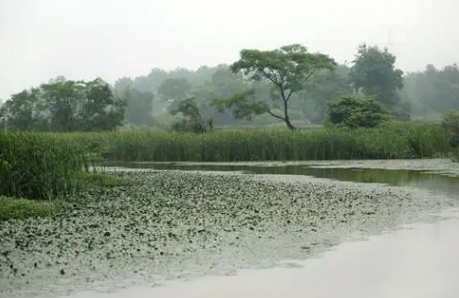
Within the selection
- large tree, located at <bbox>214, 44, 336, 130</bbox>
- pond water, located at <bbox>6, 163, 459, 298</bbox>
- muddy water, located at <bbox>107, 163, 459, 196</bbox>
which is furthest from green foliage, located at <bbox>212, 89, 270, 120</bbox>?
pond water, located at <bbox>6, 163, 459, 298</bbox>

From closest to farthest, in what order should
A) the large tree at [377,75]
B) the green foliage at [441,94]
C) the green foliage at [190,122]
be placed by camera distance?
the green foliage at [190,122] → the large tree at [377,75] → the green foliage at [441,94]

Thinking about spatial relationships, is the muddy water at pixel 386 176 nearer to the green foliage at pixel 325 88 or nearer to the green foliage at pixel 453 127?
the green foliage at pixel 453 127

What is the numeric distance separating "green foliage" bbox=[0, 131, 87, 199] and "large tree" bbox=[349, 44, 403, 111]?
46.9 metres

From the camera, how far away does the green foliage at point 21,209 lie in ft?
28.7

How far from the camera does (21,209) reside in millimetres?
8992

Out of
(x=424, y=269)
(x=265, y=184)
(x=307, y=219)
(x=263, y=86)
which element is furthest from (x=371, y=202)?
(x=263, y=86)

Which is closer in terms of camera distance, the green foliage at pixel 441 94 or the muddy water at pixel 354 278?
the muddy water at pixel 354 278

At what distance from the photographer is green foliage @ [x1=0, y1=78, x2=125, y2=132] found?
40.8m

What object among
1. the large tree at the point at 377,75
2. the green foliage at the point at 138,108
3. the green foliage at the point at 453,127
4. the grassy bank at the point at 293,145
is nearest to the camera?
the grassy bank at the point at 293,145

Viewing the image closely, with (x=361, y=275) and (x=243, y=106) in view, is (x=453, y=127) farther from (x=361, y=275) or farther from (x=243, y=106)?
(x=361, y=275)

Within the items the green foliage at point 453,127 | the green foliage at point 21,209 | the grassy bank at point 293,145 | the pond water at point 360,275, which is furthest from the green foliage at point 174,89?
the pond water at point 360,275

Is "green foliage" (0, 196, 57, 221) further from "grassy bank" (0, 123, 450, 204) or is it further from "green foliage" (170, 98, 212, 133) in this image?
"green foliage" (170, 98, 212, 133)

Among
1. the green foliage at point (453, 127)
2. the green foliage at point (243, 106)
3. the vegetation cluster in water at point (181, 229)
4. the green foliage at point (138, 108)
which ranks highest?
the green foliage at point (138, 108)

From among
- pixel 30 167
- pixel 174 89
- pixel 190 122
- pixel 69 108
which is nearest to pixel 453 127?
pixel 190 122
